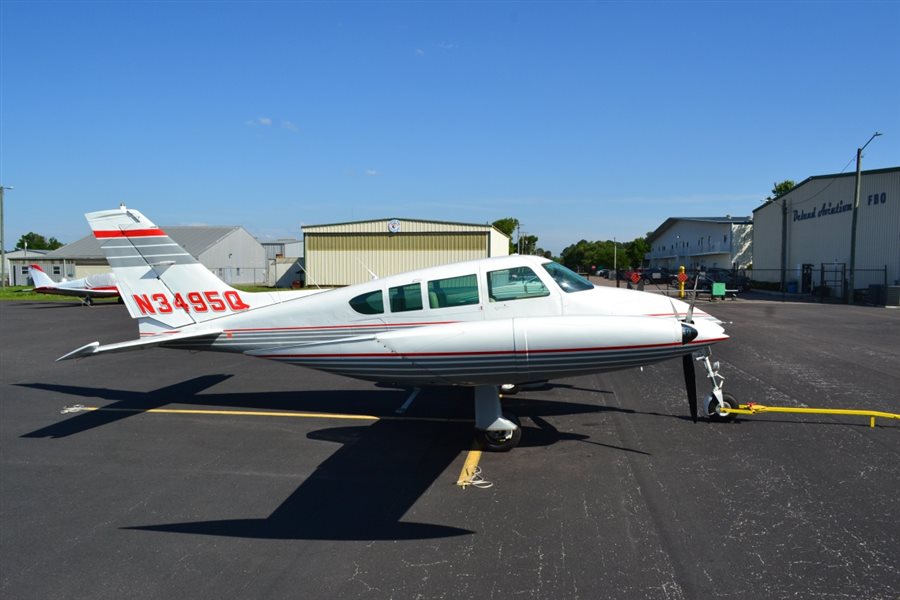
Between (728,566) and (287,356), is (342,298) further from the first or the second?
(728,566)

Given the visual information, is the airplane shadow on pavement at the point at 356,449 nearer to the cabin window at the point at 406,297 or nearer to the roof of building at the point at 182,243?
the cabin window at the point at 406,297

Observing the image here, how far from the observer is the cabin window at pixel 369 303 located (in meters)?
7.46

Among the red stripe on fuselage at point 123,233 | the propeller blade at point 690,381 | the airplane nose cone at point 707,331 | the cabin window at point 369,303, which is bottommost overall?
the propeller blade at point 690,381

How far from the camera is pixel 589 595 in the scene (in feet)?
13.0

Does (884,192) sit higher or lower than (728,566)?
higher

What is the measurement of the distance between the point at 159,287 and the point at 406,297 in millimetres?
4344

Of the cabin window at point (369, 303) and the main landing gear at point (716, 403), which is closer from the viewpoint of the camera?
the cabin window at point (369, 303)

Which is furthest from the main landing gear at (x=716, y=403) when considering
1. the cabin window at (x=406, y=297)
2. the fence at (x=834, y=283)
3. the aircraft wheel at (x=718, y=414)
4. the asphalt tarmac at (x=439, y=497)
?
the fence at (x=834, y=283)

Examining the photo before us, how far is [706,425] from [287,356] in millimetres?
6033

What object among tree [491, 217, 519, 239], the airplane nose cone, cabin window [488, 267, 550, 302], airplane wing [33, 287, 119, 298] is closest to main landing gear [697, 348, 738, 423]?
the airplane nose cone

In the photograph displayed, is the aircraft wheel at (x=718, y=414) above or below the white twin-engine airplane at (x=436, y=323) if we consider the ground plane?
below

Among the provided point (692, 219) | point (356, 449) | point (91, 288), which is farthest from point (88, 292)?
point (692, 219)

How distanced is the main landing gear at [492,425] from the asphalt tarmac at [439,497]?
191 mm

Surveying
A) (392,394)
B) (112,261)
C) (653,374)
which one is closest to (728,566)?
(392,394)
